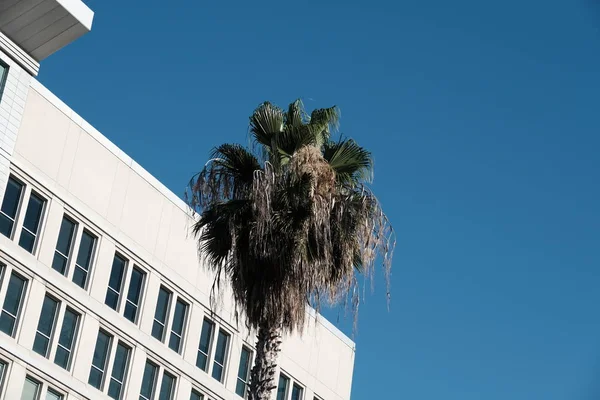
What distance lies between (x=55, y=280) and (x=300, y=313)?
57.0 feet

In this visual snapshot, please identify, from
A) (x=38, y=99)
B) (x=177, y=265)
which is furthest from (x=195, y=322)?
(x=38, y=99)

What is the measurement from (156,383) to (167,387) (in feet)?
3.37

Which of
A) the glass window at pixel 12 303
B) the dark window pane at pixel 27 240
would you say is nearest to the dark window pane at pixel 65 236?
the dark window pane at pixel 27 240

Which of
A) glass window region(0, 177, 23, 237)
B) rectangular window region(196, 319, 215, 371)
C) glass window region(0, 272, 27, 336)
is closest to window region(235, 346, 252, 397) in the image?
rectangular window region(196, 319, 215, 371)

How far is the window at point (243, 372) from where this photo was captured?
2085 inches

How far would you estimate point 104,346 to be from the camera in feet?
153

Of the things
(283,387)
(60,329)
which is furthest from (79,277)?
(283,387)

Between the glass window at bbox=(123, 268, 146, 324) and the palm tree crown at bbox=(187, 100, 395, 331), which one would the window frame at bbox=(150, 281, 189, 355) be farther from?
the palm tree crown at bbox=(187, 100, 395, 331)

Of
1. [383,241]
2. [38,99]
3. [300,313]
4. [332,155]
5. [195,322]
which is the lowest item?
[300,313]

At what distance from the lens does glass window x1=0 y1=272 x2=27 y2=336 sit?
4244 centimetres

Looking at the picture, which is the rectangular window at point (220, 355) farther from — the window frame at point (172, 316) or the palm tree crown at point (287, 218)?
the palm tree crown at point (287, 218)

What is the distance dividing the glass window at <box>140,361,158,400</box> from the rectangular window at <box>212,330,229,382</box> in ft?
12.2

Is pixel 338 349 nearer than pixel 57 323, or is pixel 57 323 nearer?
pixel 57 323

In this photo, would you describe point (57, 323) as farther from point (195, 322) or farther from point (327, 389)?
point (327, 389)
